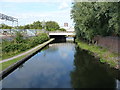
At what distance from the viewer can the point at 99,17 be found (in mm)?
20719

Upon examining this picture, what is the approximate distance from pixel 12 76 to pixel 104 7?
34.3 ft

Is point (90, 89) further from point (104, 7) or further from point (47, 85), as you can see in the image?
point (104, 7)

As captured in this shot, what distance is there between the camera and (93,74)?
1448cm

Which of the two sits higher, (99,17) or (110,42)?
(99,17)

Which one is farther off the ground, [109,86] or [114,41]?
[114,41]

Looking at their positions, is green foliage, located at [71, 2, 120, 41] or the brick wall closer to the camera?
green foliage, located at [71, 2, 120, 41]

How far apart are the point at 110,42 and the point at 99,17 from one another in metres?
6.97

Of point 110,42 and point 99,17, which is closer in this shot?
point 99,17

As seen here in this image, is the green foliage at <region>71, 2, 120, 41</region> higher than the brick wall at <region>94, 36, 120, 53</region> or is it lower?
higher

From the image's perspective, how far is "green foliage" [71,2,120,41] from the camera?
628 inches

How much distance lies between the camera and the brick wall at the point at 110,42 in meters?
22.8

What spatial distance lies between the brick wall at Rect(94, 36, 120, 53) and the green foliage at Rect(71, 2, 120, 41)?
0.88 metres

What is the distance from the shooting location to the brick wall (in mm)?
Result: 22800

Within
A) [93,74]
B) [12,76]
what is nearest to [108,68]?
[93,74]
